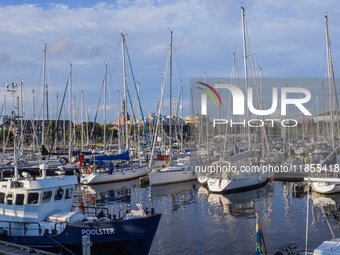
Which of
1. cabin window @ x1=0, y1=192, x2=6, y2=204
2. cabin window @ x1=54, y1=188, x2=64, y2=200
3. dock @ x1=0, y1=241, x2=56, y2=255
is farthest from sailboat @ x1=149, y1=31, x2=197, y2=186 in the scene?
dock @ x1=0, y1=241, x2=56, y2=255

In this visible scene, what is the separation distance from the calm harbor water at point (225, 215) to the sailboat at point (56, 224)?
3.48 meters

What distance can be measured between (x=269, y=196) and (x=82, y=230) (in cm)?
2529

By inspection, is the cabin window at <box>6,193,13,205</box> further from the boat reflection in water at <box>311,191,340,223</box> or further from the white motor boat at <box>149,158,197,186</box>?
the white motor boat at <box>149,158,197,186</box>

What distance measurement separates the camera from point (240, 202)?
37.5 meters

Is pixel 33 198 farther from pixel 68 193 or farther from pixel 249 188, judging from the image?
pixel 249 188

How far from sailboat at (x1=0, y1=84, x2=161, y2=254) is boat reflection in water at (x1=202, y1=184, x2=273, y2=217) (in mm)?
13713

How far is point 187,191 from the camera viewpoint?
4528cm

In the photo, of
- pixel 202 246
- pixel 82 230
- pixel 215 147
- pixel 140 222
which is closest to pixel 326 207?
pixel 202 246

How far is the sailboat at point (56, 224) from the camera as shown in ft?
64.7

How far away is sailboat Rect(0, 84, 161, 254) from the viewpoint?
19.7 meters

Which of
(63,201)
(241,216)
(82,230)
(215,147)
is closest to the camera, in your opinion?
(82,230)

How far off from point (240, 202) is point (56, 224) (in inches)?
855

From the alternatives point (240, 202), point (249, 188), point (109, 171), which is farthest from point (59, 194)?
point (109, 171)

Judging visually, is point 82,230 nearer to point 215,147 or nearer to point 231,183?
point 231,183
